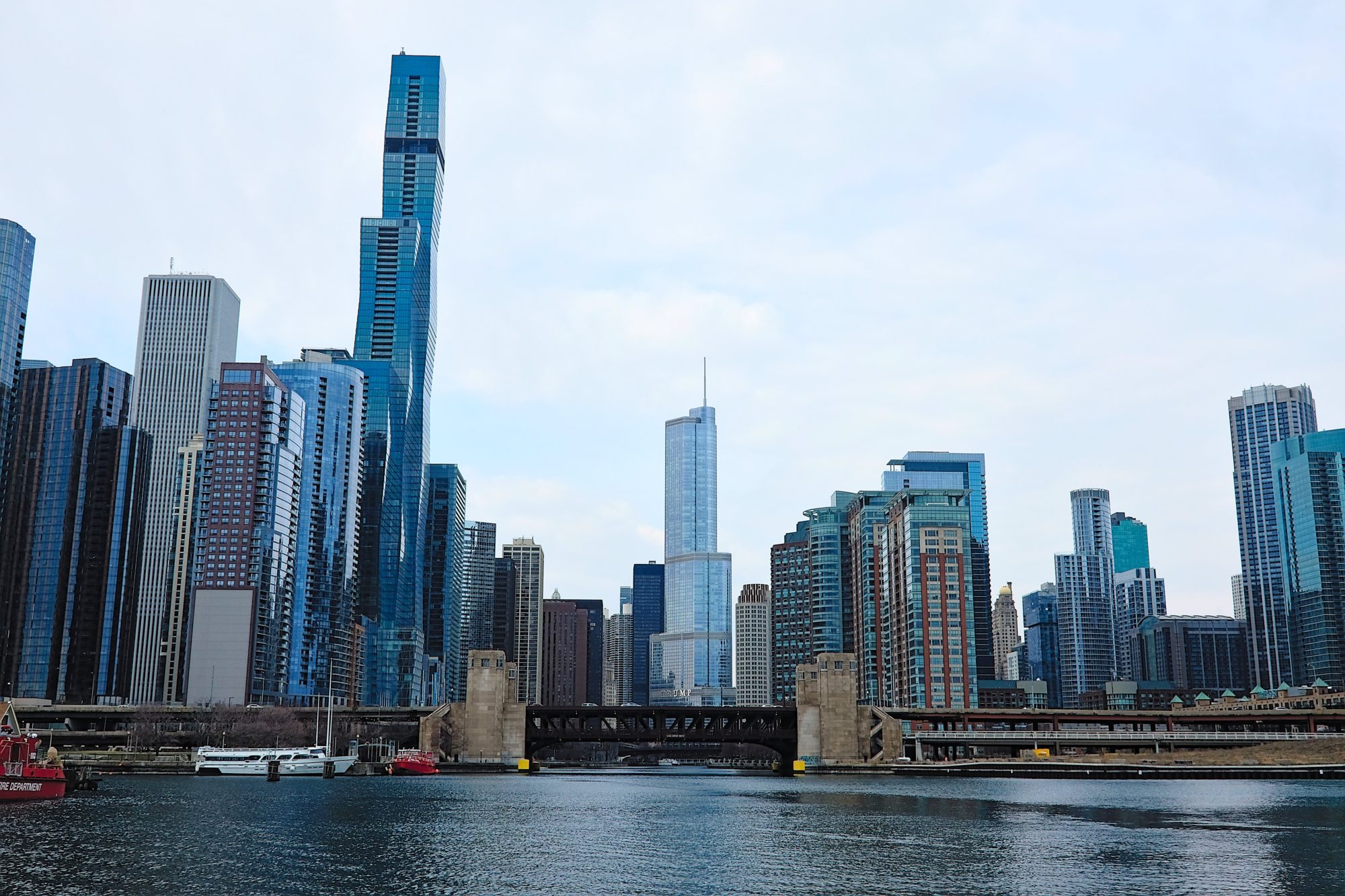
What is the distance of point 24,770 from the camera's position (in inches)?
4892

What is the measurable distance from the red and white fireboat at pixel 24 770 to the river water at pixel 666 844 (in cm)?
283

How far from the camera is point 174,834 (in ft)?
300

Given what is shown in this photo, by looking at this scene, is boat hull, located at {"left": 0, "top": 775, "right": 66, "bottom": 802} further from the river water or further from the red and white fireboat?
the river water

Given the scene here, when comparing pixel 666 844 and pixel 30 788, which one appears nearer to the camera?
pixel 666 844

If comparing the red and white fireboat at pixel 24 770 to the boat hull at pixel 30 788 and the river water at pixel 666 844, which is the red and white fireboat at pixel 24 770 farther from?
the river water at pixel 666 844

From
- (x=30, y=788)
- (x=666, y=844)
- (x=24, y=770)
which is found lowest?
(x=666, y=844)

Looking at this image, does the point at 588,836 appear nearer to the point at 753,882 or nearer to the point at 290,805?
the point at 753,882

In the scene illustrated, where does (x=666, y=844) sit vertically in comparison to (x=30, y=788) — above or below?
below

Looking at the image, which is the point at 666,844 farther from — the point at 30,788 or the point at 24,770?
the point at 24,770

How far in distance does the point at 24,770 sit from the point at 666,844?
72.9 meters

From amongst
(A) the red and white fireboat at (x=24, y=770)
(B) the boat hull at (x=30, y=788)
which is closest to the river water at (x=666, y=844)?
(B) the boat hull at (x=30, y=788)

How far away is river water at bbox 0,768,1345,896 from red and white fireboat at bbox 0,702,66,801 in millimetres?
2833

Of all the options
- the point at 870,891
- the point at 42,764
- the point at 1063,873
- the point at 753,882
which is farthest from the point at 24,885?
the point at 42,764

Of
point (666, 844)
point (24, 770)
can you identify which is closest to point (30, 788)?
point (24, 770)
